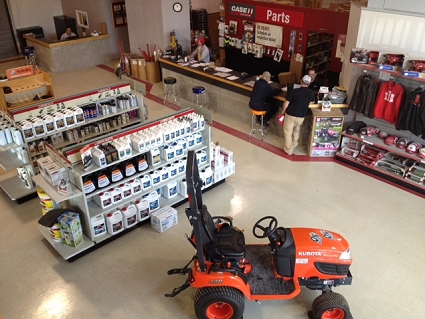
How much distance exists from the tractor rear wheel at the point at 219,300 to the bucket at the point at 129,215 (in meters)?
1.94

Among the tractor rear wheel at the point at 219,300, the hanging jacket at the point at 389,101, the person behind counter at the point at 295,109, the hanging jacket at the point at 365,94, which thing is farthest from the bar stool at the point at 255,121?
the tractor rear wheel at the point at 219,300

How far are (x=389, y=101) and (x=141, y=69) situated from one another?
7397mm

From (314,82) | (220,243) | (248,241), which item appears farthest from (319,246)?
(314,82)

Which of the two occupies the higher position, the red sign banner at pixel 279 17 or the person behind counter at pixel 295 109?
the red sign banner at pixel 279 17

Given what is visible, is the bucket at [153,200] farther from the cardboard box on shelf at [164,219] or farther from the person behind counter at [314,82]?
the person behind counter at [314,82]

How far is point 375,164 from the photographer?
7.23 metres

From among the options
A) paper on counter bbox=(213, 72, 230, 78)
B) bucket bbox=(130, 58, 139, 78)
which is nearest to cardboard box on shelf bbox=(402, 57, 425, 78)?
paper on counter bbox=(213, 72, 230, 78)

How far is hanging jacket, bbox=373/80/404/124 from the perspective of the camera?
6781 millimetres

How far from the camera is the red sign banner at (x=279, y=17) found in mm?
10586

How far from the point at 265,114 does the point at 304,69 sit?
327 cm

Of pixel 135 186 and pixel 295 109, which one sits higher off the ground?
pixel 295 109

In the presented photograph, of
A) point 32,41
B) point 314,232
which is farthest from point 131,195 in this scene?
point 32,41

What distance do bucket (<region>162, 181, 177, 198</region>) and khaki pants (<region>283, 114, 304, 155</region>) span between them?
8.47 feet

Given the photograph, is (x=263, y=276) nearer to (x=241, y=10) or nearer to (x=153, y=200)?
(x=153, y=200)
